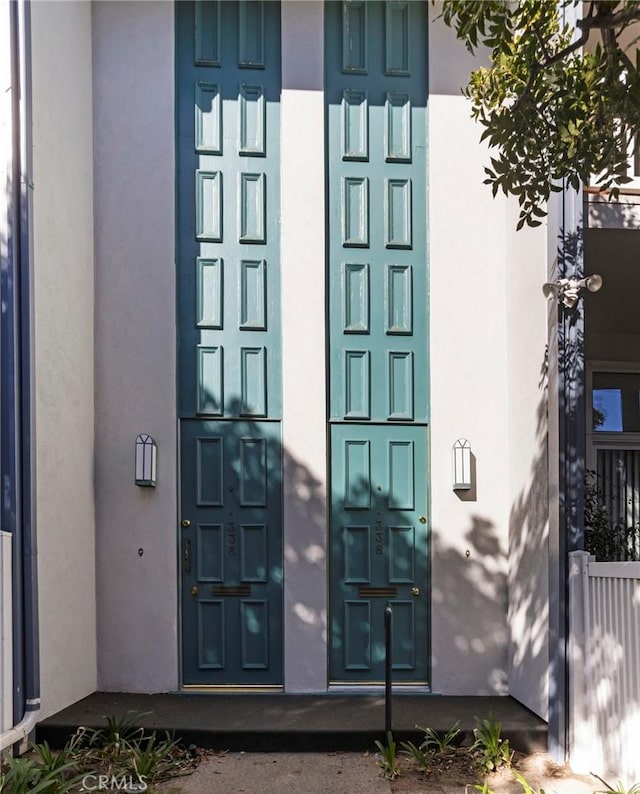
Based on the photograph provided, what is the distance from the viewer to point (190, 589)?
5422mm

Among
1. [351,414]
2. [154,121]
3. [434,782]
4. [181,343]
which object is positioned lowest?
[434,782]

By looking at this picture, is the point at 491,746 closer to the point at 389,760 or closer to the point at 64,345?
the point at 389,760

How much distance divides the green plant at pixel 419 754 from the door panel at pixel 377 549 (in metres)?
0.93

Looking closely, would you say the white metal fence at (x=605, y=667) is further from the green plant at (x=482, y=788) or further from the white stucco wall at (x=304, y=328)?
the white stucco wall at (x=304, y=328)

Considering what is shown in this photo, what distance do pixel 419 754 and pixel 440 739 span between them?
0.27 meters

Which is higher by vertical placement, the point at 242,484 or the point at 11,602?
the point at 242,484

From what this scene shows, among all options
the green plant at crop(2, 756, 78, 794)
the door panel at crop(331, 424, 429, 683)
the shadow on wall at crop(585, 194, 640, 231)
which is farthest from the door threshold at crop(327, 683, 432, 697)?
the shadow on wall at crop(585, 194, 640, 231)

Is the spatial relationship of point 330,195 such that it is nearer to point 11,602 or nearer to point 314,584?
point 314,584

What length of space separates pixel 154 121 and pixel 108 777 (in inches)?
197

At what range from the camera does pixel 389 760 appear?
4.27m

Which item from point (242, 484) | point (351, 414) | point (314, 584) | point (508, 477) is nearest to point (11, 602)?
point (242, 484)

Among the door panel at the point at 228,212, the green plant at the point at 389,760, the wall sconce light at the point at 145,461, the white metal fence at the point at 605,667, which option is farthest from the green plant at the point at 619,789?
the wall sconce light at the point at 145,461

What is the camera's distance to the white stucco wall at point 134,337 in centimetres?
536

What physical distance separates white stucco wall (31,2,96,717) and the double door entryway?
782mm
